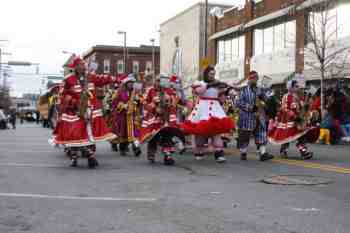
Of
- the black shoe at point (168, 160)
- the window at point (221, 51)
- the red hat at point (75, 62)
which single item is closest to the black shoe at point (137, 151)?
the black shoe at point (168, 160)

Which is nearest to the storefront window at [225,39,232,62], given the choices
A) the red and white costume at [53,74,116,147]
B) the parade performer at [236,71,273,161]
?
the parade performer at [236,71,273,161]

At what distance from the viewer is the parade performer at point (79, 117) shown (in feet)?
32.8

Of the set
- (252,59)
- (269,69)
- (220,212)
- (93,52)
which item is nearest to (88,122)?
(220,212)

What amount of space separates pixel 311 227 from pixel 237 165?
529cm

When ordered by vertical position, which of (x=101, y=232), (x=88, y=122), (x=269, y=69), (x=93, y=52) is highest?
(x=93, y=52)

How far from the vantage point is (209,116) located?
11.0m

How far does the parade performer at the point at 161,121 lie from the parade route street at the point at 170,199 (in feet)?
1.28

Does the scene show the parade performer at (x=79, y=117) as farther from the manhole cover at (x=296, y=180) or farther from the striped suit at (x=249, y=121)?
the manhole cover at (x=296, y=180)

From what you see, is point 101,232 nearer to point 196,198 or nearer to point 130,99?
point 196,198

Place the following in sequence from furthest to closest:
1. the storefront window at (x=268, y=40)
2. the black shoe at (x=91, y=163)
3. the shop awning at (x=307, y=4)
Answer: the storefront window at (x=268, y=40)
the shop awning at (x=307, y=4)
the black shoe at (x=91, y=163)

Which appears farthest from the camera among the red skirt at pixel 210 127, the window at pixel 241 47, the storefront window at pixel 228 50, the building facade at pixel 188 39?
the building facade at pixel 188 39

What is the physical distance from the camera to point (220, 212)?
589cm

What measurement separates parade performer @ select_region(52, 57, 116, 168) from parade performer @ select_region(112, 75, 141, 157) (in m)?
2.67

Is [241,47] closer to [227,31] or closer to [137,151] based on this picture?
[227,31]
